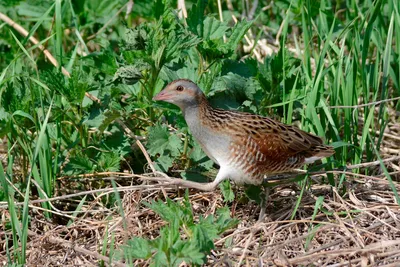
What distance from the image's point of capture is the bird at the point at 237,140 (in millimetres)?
4508

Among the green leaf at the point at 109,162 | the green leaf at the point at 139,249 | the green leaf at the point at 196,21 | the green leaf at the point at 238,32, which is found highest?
the green leaf at the point at 196,21

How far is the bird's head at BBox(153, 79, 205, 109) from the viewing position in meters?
4.53

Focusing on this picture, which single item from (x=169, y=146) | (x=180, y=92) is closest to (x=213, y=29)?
(x=180, y=92)

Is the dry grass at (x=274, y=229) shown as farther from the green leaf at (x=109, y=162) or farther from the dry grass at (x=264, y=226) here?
the green leaf at (x=109, y=162)

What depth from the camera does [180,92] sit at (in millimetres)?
4539

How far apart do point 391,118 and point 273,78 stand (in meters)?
1.26

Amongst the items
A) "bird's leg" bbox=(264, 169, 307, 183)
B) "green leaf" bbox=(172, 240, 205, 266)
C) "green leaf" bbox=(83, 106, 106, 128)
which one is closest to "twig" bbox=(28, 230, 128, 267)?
"green leaf" bbox=(172, 240, 205, 266)

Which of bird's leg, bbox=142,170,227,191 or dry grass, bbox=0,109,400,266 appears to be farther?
bird's leg, bbox=142,170,227,191

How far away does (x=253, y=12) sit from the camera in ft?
21.6

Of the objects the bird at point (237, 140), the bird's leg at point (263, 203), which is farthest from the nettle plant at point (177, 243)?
the bird's leg at point (263, 203)

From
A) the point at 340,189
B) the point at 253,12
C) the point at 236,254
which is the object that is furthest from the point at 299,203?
the point at 253,12

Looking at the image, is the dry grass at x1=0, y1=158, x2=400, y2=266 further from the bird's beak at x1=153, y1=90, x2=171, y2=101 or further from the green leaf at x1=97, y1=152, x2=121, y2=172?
the bird's beak at x1=153, y1=90, x2=171, y2=101

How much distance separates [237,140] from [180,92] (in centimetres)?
41

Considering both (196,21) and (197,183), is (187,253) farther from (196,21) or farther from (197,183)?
(196,21)
